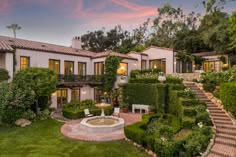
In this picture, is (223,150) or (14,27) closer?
(223,150)

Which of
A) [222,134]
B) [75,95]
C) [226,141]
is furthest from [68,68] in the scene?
[226,141]

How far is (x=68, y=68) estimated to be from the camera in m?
24.1

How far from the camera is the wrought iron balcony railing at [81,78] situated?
21.7 m

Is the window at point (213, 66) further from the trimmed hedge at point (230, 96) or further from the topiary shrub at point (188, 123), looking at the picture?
the topiary shrub at point (188, 123)

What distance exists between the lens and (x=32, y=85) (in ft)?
53.2

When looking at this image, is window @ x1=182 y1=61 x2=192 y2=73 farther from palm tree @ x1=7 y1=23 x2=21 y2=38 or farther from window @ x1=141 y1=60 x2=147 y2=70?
palm tree @ x1=7 y1=23 x2=21 y2=38

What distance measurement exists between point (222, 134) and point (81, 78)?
56.4ft

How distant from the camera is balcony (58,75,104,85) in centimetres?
2169

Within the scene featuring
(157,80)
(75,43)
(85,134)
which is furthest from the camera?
(75,43)

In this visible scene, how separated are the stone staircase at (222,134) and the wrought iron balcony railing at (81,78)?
13829mm

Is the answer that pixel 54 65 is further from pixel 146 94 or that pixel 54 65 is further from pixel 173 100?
pixel 173 100

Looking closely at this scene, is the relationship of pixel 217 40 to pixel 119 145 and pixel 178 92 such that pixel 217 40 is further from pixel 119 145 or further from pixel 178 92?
pixel 119 145

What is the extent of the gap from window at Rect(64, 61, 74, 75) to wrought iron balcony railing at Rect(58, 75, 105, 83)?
5.46ft

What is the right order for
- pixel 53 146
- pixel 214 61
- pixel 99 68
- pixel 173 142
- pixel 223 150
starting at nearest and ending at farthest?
pixel 173 142
pixel 223 150
pixel 53 146
pixel 99 68
pixel 214 61
